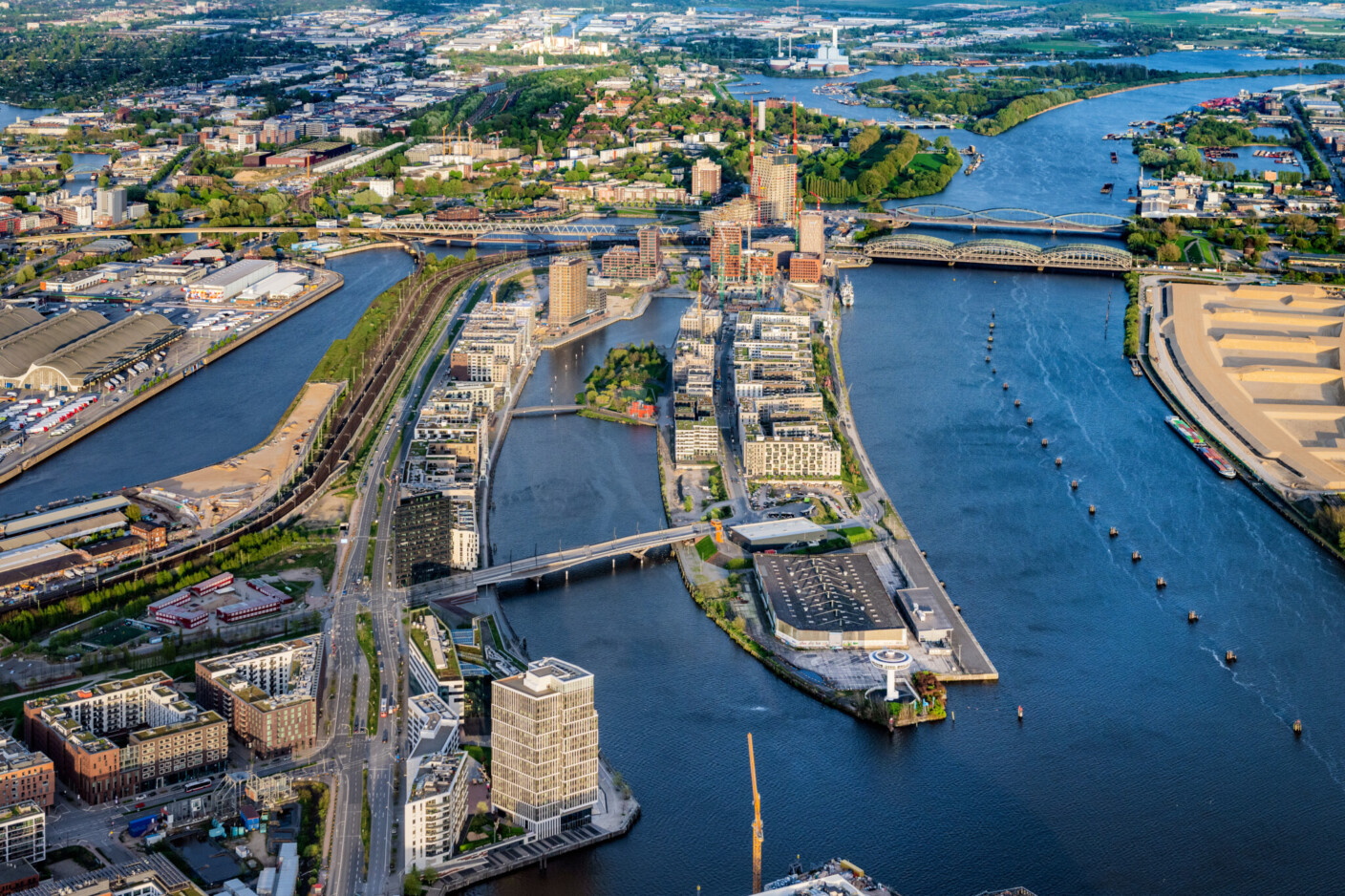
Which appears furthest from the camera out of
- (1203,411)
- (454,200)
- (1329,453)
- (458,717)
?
(454,200)

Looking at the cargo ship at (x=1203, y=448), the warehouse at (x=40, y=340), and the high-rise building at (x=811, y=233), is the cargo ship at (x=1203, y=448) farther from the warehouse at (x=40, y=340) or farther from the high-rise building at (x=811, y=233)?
the warehouse at (x=40, y=340)

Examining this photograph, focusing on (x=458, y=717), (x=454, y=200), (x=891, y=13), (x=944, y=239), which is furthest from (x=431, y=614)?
(x=891, y=13)

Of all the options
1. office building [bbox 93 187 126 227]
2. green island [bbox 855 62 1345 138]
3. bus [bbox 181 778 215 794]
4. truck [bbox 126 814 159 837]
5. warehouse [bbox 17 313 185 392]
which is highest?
green island [bbox 855 62 1345 138]

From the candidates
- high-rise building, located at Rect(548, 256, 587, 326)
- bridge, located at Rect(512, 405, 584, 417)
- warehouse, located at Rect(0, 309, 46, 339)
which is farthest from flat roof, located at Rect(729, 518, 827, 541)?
warehouse, located at Rect(0, 309, 46, 339)

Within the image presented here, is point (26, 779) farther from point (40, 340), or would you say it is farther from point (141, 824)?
point (40, 340)

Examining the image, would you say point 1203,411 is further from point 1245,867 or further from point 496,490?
point 1245,867

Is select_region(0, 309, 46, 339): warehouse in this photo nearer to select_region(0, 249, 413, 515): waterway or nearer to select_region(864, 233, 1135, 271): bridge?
select_region(0, 249, 413, 515): waterway
